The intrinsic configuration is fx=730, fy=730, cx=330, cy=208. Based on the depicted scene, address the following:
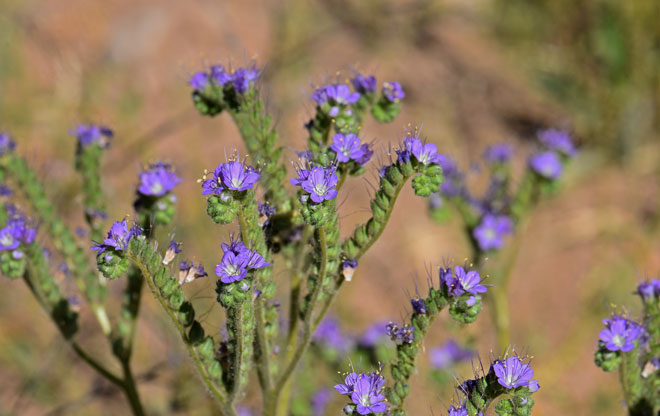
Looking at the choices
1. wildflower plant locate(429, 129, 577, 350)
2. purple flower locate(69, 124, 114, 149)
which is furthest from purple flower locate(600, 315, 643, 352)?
purple flower locate(69, 124, 114, 149)

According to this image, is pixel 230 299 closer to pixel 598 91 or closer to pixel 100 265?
pixel 100 265

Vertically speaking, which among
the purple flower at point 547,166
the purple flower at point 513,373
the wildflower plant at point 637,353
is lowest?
the purple flower at point 513,373

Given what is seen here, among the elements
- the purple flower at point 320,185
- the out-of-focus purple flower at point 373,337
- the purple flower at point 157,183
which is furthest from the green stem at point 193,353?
the out-of-focus purple flower at point 373,337

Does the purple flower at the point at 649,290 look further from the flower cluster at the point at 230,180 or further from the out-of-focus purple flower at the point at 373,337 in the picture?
the out-of-focus purple flower at the point at 373,337

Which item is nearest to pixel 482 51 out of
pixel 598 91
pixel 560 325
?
pixel 598 91

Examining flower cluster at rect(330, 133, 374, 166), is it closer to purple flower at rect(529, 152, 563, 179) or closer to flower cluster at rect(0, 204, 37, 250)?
flower cluster at rect(0, 204, 37, 250)

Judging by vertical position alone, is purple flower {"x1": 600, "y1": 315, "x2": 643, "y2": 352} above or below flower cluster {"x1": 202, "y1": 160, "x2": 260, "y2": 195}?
below
